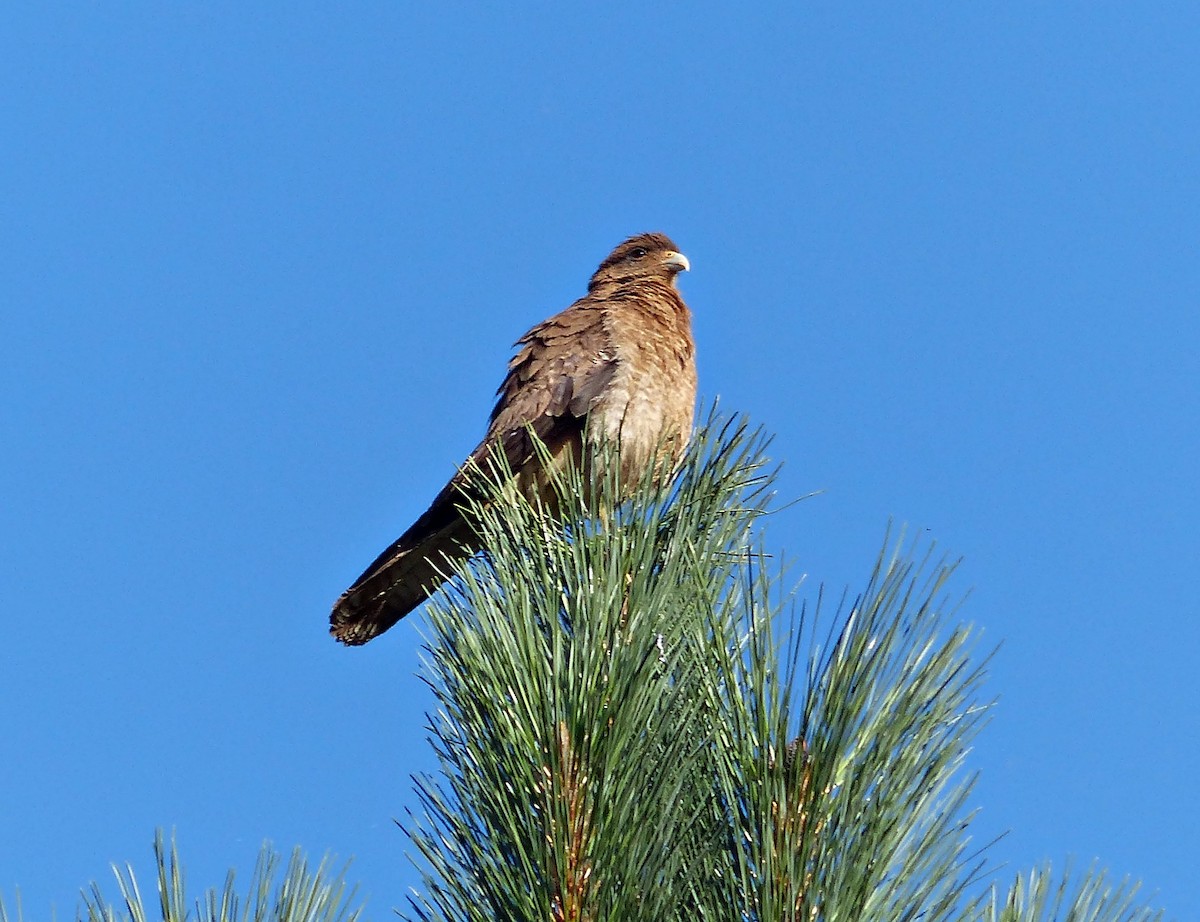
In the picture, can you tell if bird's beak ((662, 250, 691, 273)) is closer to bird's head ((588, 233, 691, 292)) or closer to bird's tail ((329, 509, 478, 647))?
bird's head ((588, 233, 691, 292))

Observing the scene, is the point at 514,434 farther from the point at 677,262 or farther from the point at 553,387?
→ the point at 677,262

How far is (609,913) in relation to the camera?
2301 millimetres

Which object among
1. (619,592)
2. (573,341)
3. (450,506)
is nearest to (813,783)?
(619,592)

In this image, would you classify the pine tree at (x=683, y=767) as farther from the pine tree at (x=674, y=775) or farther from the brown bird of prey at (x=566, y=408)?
the brown bird of prey at (x=566, y=408)

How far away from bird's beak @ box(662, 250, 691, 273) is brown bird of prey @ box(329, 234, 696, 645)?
0.61 meters

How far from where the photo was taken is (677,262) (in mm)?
7293

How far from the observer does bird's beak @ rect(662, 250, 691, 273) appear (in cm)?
729

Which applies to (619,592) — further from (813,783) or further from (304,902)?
(304,902)

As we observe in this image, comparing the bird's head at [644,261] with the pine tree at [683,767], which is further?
the bird's head at [644,261]

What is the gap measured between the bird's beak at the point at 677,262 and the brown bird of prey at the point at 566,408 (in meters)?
0.61

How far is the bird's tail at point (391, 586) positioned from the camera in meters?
5.50

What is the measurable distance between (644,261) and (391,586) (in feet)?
8.79

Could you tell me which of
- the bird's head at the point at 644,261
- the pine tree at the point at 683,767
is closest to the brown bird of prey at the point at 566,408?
the bird's head at the point at 644,261

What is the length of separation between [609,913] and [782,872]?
311 millimetres
